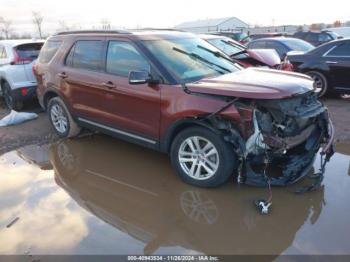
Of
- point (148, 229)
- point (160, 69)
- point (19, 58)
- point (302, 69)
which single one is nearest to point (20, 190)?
point (148, 229)

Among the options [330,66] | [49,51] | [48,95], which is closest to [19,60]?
[49,51]

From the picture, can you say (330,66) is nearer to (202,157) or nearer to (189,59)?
(189,59)

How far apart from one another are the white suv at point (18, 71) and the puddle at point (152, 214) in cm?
317

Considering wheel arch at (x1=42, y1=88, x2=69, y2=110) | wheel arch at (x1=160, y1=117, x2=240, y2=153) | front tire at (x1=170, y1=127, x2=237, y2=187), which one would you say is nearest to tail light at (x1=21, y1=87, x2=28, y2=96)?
wheel arch at (x1=42, y1=88, x2=69, y2=110)

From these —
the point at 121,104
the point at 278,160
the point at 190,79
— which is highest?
the point at 190,79

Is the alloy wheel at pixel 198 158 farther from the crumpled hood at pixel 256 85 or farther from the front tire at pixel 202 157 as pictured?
the crumpled hood at pixel 256 85

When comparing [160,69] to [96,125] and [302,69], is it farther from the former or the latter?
[302,69]

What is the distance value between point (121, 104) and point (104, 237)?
208 centimetres

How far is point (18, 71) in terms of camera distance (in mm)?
8195

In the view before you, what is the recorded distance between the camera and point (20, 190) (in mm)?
4703

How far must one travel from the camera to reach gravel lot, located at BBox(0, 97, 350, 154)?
6.36 metres

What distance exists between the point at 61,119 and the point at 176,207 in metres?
3.29

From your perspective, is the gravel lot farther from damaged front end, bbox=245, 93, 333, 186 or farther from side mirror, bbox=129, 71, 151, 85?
side mirror, bbox=129, 71, 151, 85

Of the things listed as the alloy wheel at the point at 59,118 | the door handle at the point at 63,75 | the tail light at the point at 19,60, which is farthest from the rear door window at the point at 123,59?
the tail light at the point at 19,60
